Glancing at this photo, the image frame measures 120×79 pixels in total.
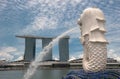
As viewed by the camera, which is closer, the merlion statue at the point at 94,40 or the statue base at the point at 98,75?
the statue base at the point at 98,75

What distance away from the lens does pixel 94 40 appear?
2986cm

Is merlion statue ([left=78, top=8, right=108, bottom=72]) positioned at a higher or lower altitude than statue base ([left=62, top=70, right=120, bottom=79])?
higher

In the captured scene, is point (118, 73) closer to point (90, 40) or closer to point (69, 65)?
point (90, 40)

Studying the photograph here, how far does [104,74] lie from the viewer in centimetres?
2780

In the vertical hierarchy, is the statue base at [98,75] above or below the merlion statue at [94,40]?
below

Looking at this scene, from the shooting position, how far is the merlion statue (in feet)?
97.2

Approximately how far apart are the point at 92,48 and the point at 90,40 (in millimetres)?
791

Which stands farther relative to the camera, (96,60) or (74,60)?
(74,60)

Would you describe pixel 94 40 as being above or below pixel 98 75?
above

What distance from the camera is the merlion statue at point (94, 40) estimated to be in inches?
1166

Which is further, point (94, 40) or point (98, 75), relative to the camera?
point (94, 40)

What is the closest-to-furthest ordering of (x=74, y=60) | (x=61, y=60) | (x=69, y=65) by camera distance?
(x=61, y=60) < (x=69, y=65) < (x=74, y=60)

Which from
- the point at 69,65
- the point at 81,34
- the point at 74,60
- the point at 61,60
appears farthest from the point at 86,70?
the point at 74,60

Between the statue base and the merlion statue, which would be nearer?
the statue base
